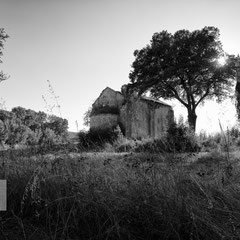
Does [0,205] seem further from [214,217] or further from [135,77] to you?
[135,77]

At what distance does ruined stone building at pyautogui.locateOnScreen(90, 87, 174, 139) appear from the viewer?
30000mm

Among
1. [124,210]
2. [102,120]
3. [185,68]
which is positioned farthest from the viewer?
[102,120]

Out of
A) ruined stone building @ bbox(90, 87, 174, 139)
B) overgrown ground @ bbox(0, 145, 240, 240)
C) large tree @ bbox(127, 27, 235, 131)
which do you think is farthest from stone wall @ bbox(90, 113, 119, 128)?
overgrown ground @ bbox(0, 145, 240, 240)

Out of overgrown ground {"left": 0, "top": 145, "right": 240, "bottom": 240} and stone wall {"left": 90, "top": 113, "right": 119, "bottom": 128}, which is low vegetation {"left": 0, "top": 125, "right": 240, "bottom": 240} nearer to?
overgrown ground {"left": 0, "top": 145, "right": 240, "bottom": 240}

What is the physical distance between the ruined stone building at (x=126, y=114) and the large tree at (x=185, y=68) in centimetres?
236

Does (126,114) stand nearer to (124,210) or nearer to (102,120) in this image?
(102,120)

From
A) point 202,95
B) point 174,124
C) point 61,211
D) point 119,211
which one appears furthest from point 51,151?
point 202,95

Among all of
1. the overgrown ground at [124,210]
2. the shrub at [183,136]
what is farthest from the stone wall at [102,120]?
the overgrown ground at [124,210]

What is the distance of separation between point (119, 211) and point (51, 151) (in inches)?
76.6

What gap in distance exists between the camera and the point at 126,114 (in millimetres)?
30156

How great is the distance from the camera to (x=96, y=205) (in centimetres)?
233

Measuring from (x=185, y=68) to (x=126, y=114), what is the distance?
8129 millimetres

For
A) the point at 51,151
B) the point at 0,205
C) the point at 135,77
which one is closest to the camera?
the point at 0,205

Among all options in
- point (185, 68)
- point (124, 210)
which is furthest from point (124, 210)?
point (185, 68)
